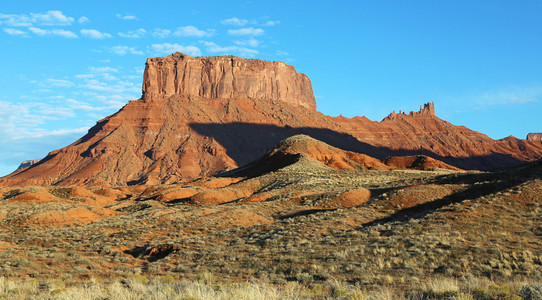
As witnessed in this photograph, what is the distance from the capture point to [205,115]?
6481 inches

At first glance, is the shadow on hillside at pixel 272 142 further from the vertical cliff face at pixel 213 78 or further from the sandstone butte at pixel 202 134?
the vertical cliff face at pixel 213 78

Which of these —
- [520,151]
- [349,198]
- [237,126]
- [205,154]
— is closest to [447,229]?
[349,198]

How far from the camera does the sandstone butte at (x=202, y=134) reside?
13475 cm

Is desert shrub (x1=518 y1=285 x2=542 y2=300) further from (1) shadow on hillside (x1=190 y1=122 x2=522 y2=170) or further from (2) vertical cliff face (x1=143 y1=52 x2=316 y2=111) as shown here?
(2) vertical cliff face (x1=143 y1=52 x2=316 y2=111)

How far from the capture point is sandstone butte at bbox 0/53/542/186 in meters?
135

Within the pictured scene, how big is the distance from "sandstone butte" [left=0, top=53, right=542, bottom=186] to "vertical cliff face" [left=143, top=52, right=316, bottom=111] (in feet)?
1.35

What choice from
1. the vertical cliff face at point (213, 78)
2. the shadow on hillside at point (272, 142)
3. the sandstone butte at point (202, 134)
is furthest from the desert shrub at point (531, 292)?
the vertical cliff face at point (213, 78)

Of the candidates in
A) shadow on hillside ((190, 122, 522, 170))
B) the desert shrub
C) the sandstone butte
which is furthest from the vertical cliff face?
the desert shrub

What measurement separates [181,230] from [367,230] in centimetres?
1383

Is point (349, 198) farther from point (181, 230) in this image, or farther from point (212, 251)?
point (212, 251)

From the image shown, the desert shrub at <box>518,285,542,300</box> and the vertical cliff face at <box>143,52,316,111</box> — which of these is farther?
the vertical cliff face at <box>143,52,316,111</box>

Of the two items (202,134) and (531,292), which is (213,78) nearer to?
(202,134)

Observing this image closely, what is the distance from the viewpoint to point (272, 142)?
161m

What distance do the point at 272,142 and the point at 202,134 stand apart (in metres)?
26.1
